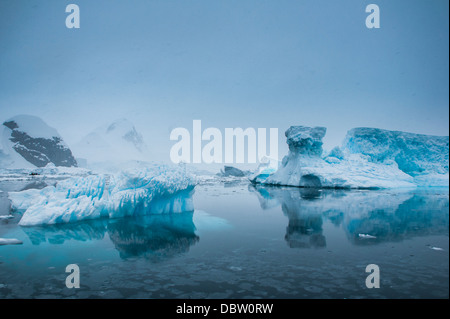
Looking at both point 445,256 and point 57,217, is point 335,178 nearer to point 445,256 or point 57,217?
point 445,256

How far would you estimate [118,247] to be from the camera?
4895 mm

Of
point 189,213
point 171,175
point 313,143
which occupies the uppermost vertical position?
point 313,143

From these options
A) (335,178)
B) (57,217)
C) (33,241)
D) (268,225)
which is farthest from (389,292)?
(335,178)

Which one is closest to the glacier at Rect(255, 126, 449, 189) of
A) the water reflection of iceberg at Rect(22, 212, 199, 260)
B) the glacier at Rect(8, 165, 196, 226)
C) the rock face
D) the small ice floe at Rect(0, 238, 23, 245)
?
the glacier at Rect(8, 165, 196, 226)

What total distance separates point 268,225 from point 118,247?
12.7 feet

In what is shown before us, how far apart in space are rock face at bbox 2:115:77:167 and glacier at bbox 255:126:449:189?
106m

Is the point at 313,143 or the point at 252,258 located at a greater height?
the point at 313,143

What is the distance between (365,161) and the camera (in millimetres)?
25484

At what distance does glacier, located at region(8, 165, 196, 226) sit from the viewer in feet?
24.1

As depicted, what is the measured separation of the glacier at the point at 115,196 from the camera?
7348mm

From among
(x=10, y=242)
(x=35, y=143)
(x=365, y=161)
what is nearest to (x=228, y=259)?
(x=10, y=242)

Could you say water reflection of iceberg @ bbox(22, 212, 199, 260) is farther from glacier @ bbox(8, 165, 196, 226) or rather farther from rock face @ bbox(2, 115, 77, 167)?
rock face @ bbox(2, 115, 77, 167)

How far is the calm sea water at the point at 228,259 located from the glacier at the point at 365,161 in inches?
589

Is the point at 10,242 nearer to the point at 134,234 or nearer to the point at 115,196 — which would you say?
the point at 134,234
